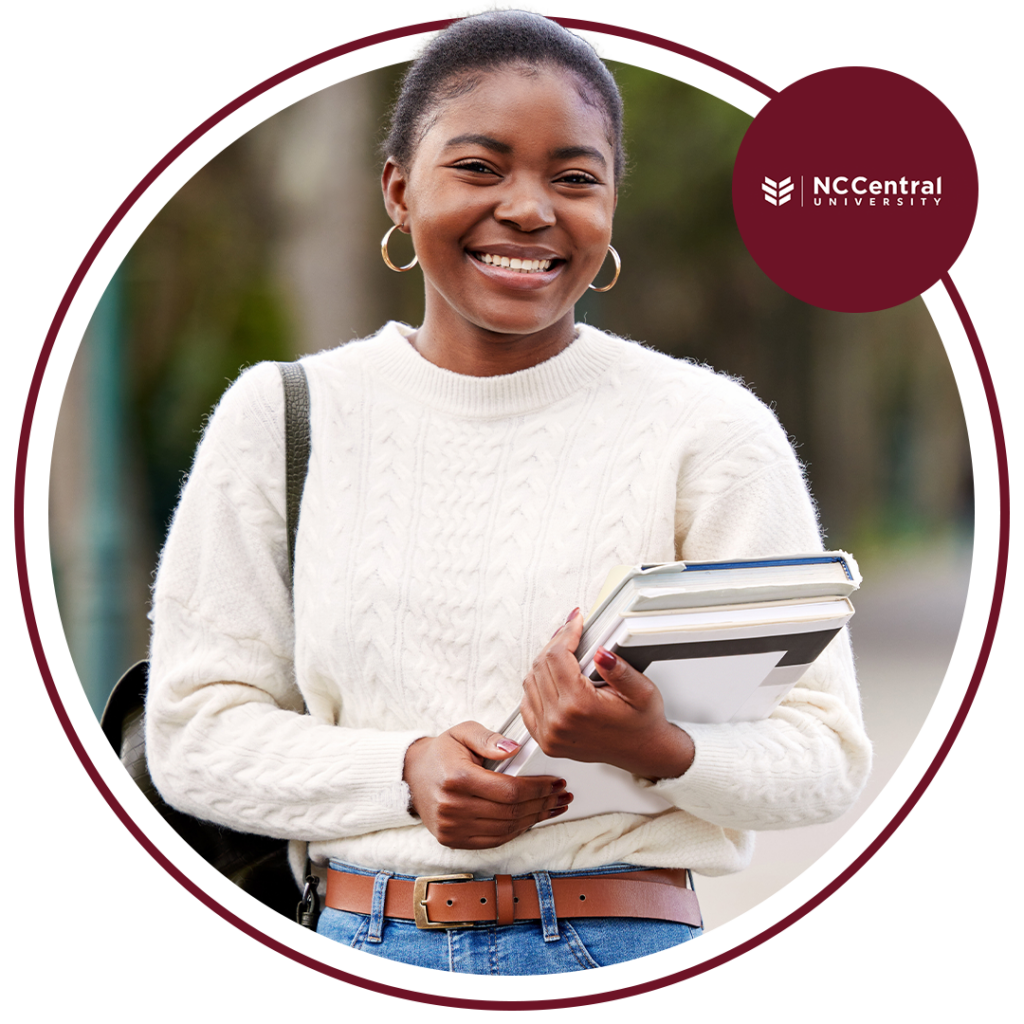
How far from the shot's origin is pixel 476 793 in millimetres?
1659

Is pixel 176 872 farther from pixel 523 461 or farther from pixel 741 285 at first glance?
pixel 741 285

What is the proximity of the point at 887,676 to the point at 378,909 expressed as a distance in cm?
694

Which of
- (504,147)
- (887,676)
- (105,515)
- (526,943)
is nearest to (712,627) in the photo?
(526,943)

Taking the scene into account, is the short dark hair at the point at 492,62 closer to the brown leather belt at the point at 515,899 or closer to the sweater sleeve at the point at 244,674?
the sweater sleeve at the point at 244,674

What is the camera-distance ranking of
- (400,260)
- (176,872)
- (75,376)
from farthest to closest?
(400,260), (75,376), (176,872)

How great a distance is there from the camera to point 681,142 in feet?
32.3

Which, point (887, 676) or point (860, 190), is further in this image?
point (887, 676)

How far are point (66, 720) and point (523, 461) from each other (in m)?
0.99

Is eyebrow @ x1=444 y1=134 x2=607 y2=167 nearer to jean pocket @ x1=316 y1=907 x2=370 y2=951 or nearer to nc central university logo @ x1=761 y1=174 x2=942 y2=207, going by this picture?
nc central university logo @ x1=761 y1=174 x2=942 y2=207

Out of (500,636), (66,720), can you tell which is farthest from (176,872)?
(500,636)

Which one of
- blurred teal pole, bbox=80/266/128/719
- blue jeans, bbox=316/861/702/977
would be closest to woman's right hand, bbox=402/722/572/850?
blue jeans, bbox=316/861/702/977

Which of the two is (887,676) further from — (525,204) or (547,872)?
(525,204)

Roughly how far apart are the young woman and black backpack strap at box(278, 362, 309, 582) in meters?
0.02

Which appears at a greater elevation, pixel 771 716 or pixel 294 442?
pixel 294 442
